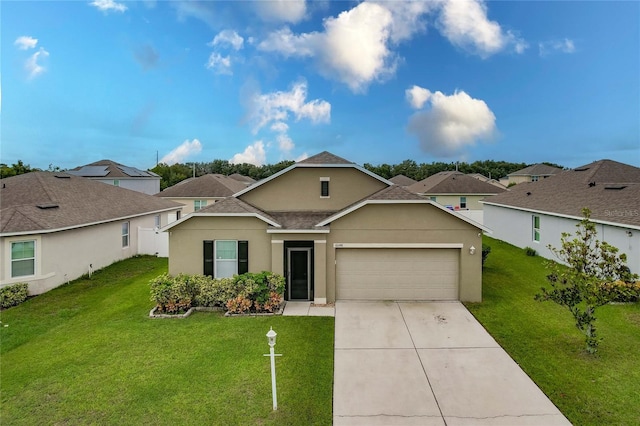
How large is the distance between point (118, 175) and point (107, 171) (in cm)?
146

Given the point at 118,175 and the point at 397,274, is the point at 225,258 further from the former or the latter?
the point at 118,175

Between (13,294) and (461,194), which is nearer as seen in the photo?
(13,294)

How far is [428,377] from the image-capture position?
733cm

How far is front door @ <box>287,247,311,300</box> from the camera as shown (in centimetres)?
1248

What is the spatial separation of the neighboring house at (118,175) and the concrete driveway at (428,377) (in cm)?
3812

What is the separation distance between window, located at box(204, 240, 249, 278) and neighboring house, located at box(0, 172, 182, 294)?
20.8 feet

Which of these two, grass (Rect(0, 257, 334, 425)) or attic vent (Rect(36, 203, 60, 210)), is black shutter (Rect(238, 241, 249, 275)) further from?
attic vent (Rect(36, 203, 60, 210))

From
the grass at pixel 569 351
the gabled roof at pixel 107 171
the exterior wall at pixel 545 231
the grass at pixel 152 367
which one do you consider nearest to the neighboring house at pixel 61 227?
the grass at pixel 152 367

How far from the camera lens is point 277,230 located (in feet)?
39.2

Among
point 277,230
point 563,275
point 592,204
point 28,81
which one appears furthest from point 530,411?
point 28,81

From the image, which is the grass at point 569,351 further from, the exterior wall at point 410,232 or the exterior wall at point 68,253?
the exterior wall at point 68,253

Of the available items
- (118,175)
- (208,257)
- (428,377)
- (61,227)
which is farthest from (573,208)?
(118,175)

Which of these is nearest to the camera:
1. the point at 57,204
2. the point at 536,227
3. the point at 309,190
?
the point at 309,190

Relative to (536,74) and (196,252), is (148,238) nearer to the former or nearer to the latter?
(196,252)
